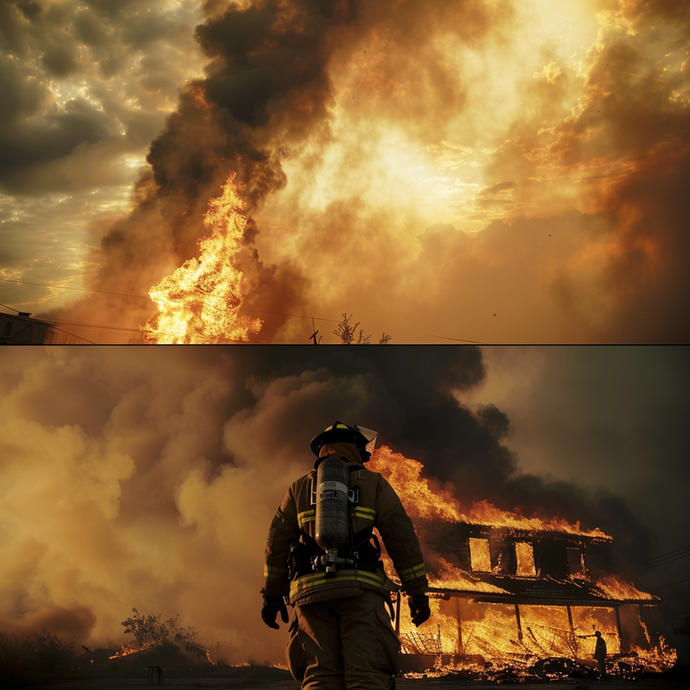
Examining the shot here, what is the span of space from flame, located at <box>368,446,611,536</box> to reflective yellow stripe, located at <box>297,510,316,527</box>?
13.4 ft

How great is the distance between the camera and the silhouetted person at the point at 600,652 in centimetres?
679

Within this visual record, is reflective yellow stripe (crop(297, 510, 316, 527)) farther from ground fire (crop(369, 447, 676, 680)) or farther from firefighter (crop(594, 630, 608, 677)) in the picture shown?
firefighter (crop(594, 630, 608, 677))

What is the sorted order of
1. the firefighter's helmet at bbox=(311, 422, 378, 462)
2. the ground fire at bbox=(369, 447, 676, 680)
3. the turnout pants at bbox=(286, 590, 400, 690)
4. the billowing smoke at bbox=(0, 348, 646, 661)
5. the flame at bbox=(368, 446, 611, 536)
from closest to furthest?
the turnout pants at bbox=(286, 590, 400, 690), the firefighter's helmet at bbox=(311, 422, 378, 462), the ground fire at bbox=(369, 447, 676, 680), the billowing smoke at bbox=(0, 348, 646, 661), the flame at bbox=(368, 446, 611, 536)

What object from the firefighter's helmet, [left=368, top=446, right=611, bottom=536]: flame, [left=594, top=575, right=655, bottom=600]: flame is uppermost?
[left=368, top=446, right=611, bottom=536]: flame

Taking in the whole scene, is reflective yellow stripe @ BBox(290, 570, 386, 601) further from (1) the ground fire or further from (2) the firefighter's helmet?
(1) the ground fire

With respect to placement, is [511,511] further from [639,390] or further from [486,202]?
[486,202]

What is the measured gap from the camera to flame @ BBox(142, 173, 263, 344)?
1914cm

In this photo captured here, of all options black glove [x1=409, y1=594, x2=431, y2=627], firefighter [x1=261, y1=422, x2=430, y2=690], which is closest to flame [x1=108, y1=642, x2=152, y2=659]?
firefighter [x1=261, y1=422, x2=430, y2=690]

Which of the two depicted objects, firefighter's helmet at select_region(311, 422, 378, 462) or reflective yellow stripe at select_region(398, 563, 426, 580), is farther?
firefighter's helmet at select_region(311, 422, 378, 462)

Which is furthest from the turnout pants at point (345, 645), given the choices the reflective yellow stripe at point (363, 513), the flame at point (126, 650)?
the flame at point (126, 650)

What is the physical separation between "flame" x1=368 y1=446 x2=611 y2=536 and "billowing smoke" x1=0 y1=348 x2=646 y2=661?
0.12 metres

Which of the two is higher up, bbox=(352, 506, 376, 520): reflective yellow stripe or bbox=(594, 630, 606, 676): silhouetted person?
bbox=(352, 506, 376, 520): reflective yellow stripe

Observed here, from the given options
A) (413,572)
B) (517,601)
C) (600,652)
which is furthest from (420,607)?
(600,652)

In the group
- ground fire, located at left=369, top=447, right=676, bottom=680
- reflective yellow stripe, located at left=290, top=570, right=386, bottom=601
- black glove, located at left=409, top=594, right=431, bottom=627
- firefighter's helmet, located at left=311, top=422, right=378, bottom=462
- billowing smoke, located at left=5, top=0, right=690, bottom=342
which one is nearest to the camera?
reflective yellow stripe, located at left=290, top=570, right=386, bottom=601
